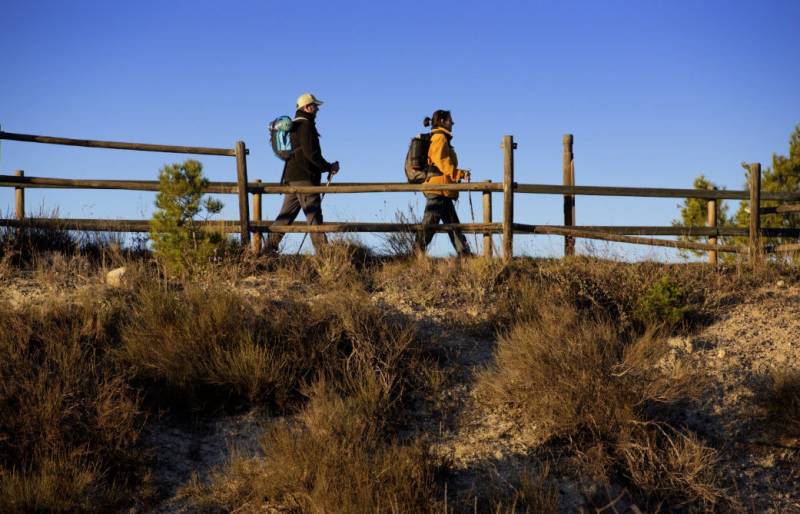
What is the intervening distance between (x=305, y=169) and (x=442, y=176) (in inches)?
71.1

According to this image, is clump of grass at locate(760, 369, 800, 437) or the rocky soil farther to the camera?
clump of grass at locate(760, 369, 800, 437)

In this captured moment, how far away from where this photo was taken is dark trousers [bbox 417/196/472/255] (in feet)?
38.0

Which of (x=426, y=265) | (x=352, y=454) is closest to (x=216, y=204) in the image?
(x=426, y=265)

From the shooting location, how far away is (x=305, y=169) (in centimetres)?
1189

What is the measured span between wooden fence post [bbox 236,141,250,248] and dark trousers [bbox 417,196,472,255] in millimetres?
2243

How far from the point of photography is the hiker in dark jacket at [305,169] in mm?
Result: 11648

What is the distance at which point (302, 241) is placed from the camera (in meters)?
11.6

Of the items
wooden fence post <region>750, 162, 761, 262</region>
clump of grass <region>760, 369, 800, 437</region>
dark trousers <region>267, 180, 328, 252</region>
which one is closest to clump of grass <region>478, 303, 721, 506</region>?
clump of grass <region>760, 369, 800, 437</region>

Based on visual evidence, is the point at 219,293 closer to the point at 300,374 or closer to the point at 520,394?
the point at 300,374

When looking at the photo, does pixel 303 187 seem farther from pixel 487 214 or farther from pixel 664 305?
pixel 664 305

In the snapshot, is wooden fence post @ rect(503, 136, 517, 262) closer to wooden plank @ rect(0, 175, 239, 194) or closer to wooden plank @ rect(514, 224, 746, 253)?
wooden plank @ rect(514, 224, 746, 253)

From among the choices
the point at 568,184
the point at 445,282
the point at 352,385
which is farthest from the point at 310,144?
the point at 352,385

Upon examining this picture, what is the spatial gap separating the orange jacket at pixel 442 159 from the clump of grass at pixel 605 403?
13.2ft

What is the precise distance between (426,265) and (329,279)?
1201 mm
